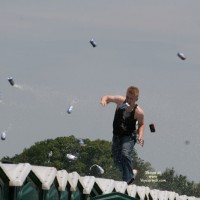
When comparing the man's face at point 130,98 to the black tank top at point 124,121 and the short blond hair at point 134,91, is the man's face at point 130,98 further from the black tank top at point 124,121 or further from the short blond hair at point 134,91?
the black tank top at point 124,121

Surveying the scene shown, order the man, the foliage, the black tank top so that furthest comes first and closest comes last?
1. the foliage
2. the black tank top
3. the man

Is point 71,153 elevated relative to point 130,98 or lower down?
elevated

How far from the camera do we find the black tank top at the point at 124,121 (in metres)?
30.3

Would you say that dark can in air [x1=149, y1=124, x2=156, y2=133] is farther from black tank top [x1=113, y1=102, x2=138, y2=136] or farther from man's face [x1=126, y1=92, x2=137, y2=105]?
man's face [x1=126, y1=92, x2=137, y2=105]

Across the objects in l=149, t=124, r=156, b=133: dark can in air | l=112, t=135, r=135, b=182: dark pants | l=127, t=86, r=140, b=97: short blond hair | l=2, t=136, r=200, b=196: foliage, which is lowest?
l=112, t=135, r=135, b=182: dark pants

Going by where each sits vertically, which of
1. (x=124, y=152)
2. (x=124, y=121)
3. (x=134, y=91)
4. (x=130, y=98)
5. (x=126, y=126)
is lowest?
(x=124, y=152)

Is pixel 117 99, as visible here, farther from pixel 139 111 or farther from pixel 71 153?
pixel 71 153

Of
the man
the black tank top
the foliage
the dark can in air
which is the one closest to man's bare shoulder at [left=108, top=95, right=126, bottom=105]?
the man

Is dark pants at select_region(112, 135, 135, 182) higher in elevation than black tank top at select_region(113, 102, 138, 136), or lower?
lower

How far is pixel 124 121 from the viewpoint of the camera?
1194 inches

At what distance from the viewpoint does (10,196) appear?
19391mm

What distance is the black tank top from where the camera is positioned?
30297 millimetres

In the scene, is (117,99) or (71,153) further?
(71,153)

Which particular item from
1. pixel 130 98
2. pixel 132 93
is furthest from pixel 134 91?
pixel 130 98
